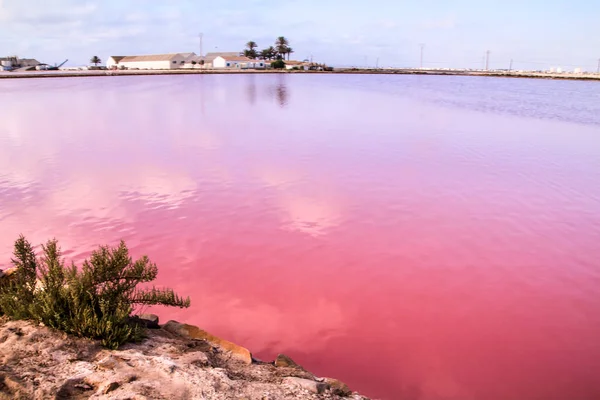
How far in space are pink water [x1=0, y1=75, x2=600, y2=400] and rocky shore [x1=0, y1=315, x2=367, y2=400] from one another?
4.10 ft

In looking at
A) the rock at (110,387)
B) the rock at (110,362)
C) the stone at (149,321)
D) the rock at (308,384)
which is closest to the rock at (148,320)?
the stone at (149,321)

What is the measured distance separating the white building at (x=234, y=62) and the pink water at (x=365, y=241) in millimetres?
119231

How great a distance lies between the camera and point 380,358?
5594 mm

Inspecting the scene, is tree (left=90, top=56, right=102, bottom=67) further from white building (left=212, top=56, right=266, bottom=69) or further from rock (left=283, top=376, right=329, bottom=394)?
rock (left=283, top=376, right=329, bottom=394)

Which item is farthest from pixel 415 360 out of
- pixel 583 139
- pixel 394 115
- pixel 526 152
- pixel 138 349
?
pixel 394 115

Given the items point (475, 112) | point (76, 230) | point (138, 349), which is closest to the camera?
point (138, 349)

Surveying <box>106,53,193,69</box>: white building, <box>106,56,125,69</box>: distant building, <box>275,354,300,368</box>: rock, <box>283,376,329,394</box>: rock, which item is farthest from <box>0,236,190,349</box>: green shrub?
<box>106,56,125,69</box>: distant building

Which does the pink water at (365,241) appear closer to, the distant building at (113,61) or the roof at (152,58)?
the roof at (152,58)

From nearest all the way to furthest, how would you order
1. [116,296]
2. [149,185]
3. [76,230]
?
[116,296] → [76,230] → [149,185]

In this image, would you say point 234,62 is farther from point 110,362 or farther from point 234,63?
point 110,362

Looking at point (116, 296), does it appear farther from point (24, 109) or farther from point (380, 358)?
point (24, 109)

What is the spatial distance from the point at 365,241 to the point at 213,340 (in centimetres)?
440

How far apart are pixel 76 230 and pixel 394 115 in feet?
81.7

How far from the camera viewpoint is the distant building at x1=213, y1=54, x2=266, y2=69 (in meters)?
133
